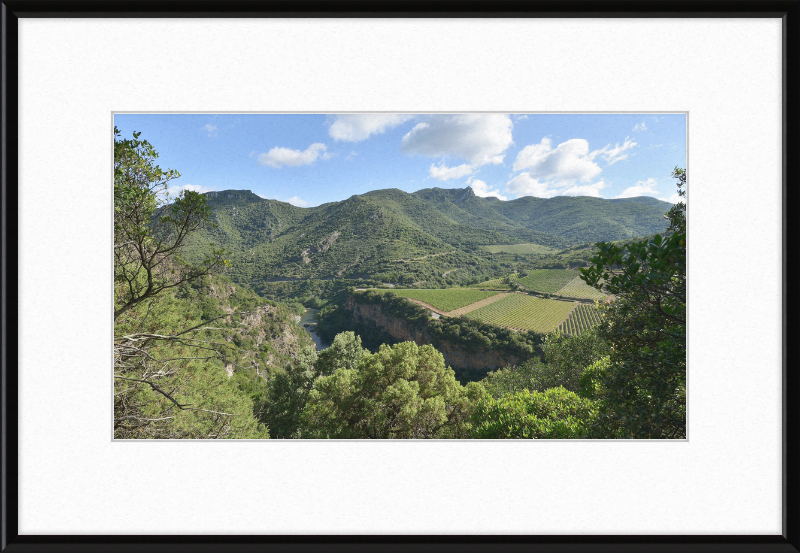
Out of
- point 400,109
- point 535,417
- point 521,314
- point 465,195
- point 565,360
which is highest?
A: point 465,195

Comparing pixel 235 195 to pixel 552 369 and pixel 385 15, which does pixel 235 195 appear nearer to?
pixel 385 15

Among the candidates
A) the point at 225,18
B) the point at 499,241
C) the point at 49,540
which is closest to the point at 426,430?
the point at 49,540

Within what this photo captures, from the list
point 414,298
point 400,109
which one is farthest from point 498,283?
point 400,109

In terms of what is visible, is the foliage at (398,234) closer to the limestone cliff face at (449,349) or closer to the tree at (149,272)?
the tree at (149,272)

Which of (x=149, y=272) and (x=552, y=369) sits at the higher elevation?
(x=149, y=272)

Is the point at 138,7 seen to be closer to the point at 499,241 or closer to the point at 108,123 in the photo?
the point at 108,123

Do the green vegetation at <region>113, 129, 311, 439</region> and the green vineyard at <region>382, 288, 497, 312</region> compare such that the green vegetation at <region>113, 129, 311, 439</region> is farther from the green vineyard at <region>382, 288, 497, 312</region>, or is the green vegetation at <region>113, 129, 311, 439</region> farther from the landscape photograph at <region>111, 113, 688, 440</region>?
the green vineyard at <region>382, 288, 497, 312</region>

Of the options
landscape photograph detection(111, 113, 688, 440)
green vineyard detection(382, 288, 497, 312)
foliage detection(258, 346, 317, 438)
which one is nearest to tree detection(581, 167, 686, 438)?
landscape photograph detection(111, 113, 688, 440)

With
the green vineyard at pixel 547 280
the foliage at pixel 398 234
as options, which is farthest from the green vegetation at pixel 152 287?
the green vineyard at pixel 547 280
